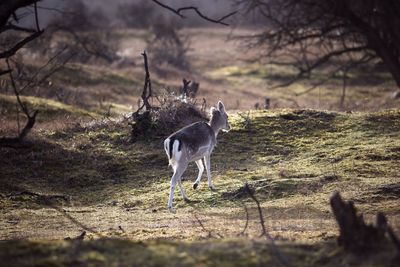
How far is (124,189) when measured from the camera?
714 inches

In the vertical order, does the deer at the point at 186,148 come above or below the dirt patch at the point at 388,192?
above

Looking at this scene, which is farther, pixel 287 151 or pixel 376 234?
pixel 287 151

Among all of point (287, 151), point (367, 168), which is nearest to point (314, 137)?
point (287, 151)

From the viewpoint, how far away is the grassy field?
30.3ft

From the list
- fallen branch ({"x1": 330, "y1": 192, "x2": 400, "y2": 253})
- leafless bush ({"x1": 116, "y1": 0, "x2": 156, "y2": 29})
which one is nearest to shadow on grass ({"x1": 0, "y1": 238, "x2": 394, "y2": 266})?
fallen branch ({"x1": 330, "y1": 192, "x2": 400, "y2": 253})

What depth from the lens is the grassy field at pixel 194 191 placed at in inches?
364

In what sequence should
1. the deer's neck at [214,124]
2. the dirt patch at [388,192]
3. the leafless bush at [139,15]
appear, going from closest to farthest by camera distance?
the dirt patch at [388,192] → the deer's neck at [214,124] → the leafless bush at [139,15]

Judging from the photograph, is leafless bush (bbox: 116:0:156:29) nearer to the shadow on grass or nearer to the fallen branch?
the shadow on grass

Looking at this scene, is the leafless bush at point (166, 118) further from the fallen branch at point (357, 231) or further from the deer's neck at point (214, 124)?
the fallen branch at point (357, 231)

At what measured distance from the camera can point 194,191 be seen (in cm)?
1720

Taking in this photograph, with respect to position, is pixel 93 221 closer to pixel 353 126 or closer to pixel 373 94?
pixel 353 126

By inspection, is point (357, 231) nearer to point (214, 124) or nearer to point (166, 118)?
point (214, 124)

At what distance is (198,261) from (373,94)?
36930mm

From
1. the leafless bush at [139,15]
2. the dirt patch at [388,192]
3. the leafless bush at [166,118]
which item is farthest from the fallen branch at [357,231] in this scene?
the leafless bush at [139,15]
